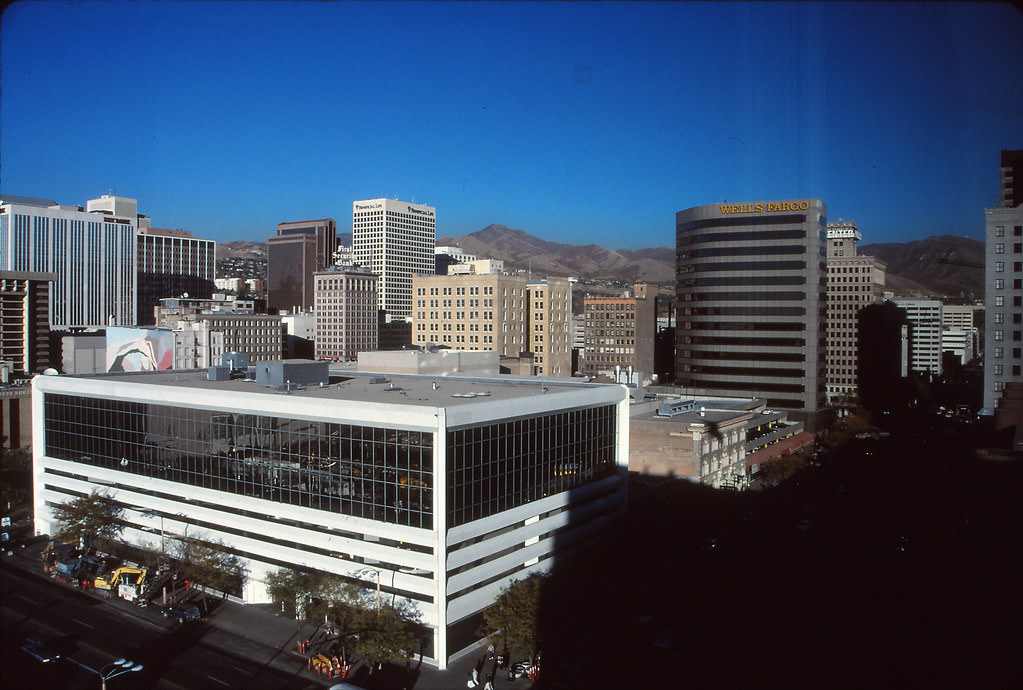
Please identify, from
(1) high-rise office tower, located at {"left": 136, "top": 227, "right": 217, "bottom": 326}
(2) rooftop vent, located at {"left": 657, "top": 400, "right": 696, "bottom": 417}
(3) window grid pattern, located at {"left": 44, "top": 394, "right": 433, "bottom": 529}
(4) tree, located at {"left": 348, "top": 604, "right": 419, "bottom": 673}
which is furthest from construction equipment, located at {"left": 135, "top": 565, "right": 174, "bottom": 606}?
(1) high-rise office tower, located at {"left": 136, "top": 227, "right": 217, "bottom": 326}

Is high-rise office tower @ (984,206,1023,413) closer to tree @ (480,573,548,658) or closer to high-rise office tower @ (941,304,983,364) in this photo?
tree @ (480,573,548,658)

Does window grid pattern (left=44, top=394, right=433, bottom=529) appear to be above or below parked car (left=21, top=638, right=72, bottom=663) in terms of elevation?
above

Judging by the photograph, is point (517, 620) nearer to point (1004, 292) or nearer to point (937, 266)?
point (1004, 292)

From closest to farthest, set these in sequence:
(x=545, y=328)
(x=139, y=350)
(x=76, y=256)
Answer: (x=139, y=350) < (x=545, y=328) < (x=76, y=256)

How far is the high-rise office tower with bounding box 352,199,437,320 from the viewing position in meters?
148

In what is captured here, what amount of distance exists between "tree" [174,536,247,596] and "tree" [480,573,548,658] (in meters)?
8.84

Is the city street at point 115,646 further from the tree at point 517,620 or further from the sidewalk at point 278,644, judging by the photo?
the tree at point 517,620

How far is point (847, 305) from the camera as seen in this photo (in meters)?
94.4

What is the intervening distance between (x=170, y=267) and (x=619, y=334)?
9497 centimetres

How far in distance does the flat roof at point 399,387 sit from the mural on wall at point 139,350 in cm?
3704

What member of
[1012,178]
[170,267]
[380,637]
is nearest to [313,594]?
[380,637]

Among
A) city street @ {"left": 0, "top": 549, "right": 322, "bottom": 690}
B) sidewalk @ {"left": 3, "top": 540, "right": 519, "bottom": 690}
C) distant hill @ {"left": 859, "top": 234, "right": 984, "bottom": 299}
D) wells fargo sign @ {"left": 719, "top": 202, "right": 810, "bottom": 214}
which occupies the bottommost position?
sidewalk @ {"left": 3, "top": 540, "right": 519, "bottom": 690}

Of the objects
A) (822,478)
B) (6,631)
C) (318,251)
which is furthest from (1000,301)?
(318,251)

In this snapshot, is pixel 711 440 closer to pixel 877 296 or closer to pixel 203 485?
pixel 203 485
